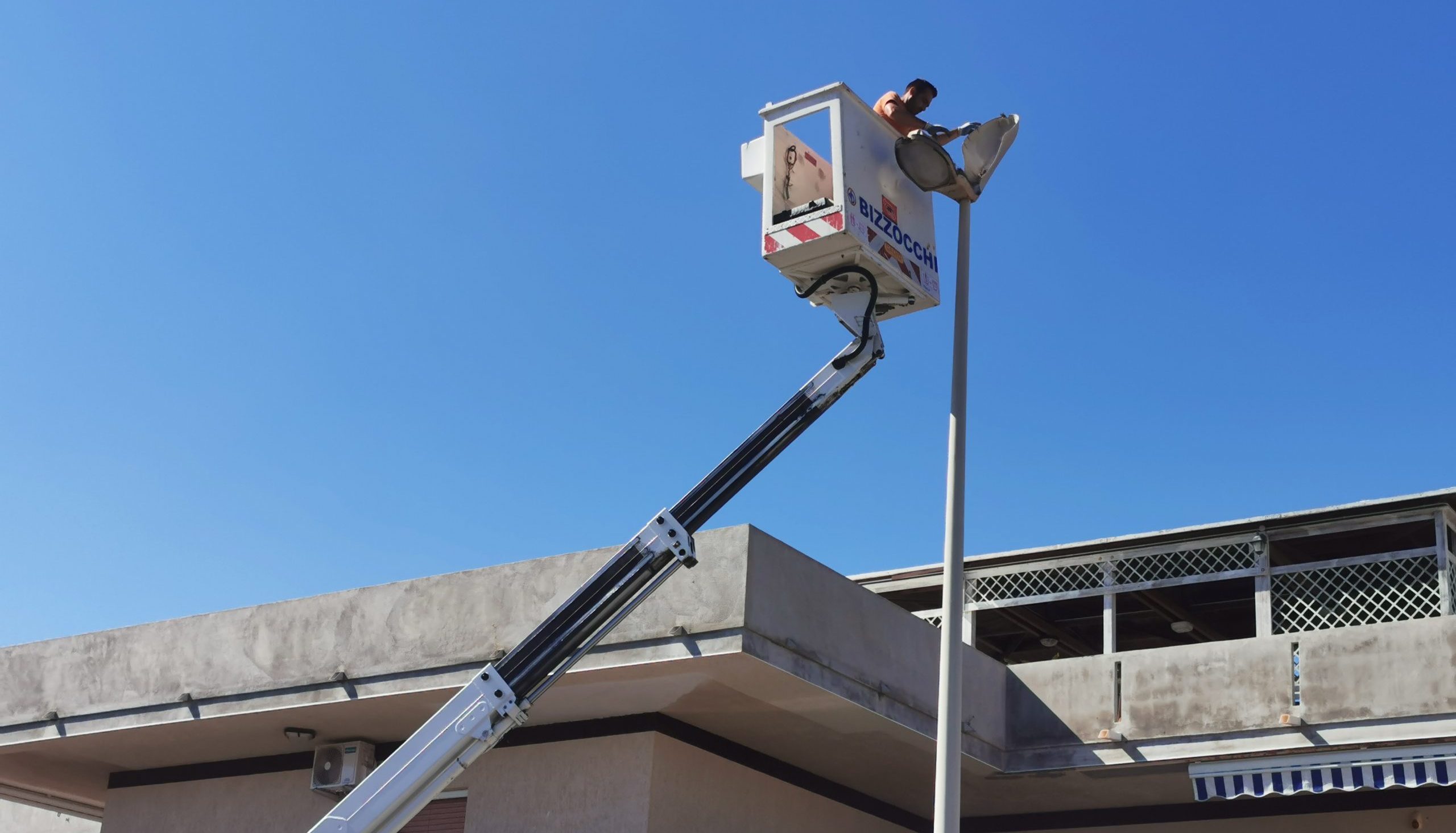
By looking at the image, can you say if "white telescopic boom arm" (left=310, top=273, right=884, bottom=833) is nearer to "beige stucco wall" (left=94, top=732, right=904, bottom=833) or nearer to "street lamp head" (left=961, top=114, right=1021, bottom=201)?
"street lamp head" (left=961, top=114, right=1021, bottom=201)

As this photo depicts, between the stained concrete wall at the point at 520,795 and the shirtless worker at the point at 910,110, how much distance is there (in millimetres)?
5313

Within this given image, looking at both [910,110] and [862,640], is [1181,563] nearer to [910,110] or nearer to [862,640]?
[862,640]

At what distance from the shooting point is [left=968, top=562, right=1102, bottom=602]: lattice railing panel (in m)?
14.5

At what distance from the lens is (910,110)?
34.4 ft

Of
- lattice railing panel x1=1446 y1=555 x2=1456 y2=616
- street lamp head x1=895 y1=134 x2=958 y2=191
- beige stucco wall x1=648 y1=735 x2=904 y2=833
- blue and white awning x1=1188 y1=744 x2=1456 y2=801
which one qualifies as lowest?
beige stucco wall x1=648 y1=735 x2=904 y2=833

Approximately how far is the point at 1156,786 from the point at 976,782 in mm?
1637

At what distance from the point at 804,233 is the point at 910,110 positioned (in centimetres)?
140

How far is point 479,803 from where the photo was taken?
1302cm

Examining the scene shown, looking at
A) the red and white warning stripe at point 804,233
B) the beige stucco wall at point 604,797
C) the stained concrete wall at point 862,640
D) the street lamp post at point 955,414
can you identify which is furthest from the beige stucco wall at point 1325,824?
the red and white warning stripe at point 804,233

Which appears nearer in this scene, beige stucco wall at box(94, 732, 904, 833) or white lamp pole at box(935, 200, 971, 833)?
white lamp pole at box(935, 200, 971, 833)

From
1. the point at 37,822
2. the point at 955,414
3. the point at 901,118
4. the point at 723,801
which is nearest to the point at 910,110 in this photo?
the point at 901,118

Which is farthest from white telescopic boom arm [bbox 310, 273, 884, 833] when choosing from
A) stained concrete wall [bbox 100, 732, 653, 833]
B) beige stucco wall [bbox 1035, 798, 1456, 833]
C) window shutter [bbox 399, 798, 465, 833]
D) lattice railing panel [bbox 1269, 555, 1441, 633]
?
beige stucco wall [bbox 1035, 798, 1456, 833]

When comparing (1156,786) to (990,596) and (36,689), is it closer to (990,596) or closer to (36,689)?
(990,596)

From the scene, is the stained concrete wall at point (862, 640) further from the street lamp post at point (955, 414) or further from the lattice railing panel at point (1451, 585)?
the lattice railing panel at point (1451, 585)
